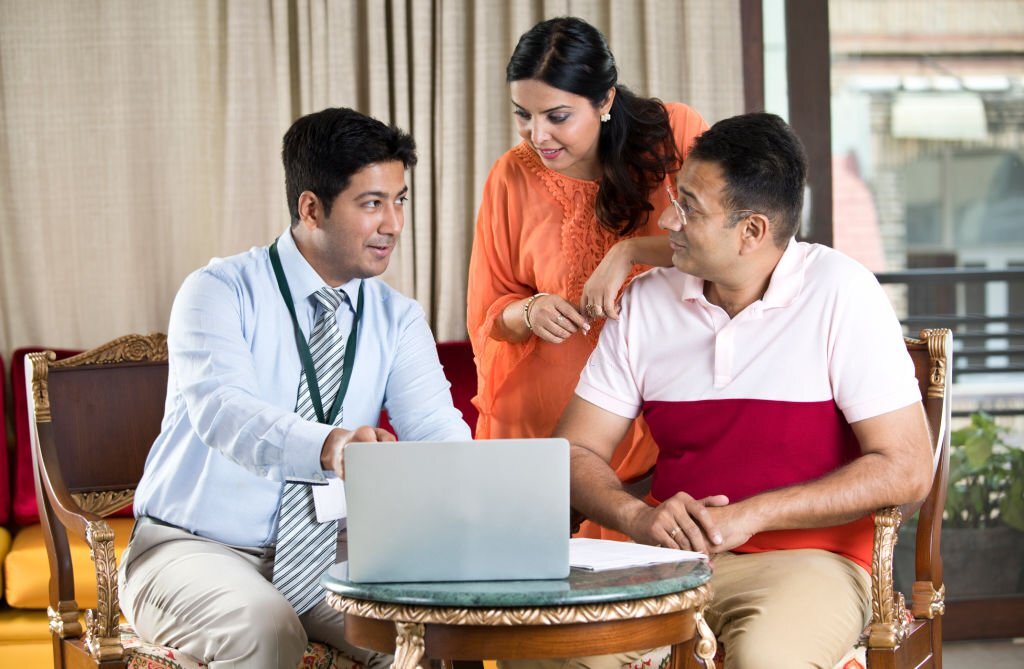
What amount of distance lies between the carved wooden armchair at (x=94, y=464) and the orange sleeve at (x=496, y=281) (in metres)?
0.70

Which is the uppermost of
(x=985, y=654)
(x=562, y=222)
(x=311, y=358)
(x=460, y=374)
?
(x=562, y=222)

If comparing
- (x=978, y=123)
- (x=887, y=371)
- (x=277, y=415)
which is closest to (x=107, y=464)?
(x=277, y=415)

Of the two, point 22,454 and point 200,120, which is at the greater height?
point 200,120

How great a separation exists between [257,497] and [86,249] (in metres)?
1.90

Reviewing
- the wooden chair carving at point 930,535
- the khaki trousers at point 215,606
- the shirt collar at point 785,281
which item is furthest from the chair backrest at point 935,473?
the khaki trousers at point 215,606

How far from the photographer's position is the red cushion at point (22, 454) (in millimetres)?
3580

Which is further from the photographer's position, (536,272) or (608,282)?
(536,272)

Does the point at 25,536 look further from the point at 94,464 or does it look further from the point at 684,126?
the point at 684,126

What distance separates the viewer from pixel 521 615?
1.58m

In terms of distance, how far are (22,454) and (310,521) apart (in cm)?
172

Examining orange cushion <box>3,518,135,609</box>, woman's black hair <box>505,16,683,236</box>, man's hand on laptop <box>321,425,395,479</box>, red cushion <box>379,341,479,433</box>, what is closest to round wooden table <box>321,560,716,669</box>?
man's hand on laptop <box>321,425,395,479</box>

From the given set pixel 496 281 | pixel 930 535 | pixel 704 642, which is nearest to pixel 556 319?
pixel 496 281

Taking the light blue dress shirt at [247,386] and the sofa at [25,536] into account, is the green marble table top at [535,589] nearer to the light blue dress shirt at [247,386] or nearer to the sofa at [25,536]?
the light blue dress shirt at [247,386]

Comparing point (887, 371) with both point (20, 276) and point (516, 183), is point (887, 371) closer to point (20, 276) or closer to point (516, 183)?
point (516, 183)
